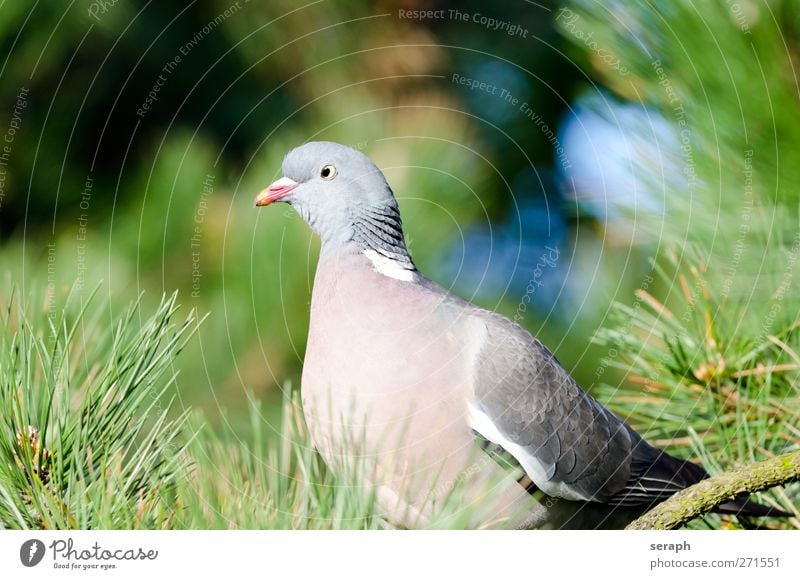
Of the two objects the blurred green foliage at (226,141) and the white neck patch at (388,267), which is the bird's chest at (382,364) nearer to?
the white neck patch at (388,267)

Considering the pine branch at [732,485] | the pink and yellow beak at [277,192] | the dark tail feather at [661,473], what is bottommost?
the dark tail feather at [661,473]

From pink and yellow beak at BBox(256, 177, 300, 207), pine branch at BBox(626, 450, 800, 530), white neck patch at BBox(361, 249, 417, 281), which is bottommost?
pine branch at BBox(626, 450, 800, 530)

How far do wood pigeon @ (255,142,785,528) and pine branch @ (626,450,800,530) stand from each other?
20 cm

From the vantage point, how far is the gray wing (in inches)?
62.0

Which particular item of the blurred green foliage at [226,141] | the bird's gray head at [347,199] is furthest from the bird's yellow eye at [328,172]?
the blurred green foliage at [226,141]

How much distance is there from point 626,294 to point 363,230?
0.93 meters

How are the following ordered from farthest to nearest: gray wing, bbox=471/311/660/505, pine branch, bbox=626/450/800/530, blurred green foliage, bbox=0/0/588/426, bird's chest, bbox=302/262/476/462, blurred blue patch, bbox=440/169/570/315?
blurred blue patch, bbox=440/169/570/315, blurred green foliage, bbox=0/0/588/426, gray wing, bbox=471/311/660/505, bird's chest, bbox=302/262/476/462, pine branch, bbox=626/450/800/530

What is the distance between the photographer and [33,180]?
2.50 m

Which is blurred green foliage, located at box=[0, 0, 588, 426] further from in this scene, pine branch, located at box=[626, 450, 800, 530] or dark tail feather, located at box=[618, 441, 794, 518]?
pine branch, located at box=[626, 450, 800, 530]

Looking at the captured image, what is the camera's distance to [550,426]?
163 centimetres

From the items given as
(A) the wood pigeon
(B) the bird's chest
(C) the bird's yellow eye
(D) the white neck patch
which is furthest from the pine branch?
(C) the bird's yellow eye

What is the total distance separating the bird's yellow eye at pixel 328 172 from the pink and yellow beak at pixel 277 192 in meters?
0.06

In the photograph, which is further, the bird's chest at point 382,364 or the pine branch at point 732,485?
the bird's chest at point 382,364

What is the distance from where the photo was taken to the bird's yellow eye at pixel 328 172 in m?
1.64
